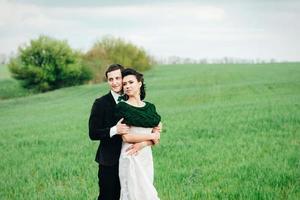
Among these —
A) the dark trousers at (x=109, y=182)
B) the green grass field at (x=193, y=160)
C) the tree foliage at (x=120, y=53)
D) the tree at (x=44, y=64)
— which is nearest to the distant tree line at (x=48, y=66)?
the tree at (x=44, y=64)

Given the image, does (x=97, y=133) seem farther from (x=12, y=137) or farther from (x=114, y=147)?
(x=12, y=137)

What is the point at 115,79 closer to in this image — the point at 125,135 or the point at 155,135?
the point at 125,135

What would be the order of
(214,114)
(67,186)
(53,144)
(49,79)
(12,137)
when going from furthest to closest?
(49,79) → (214,114) → (12,137) → (53,144) → (67,186)

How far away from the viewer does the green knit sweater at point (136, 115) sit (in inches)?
215

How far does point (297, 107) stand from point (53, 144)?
1070 centimetres

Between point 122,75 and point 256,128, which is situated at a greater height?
point 122,75

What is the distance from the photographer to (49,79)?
206 ft

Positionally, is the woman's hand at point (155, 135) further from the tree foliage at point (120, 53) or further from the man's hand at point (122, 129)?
the tree foliage at point (120, 53)

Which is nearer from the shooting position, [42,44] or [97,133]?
[97,133]

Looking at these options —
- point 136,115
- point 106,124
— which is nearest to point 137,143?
point 136,115

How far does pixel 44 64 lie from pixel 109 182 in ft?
190

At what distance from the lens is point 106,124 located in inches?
226

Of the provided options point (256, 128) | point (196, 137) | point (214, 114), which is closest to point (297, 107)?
point (214, 114)

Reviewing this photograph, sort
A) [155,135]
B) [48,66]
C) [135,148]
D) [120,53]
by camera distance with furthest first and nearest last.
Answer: [120,53]
[48,66]
[155,135]
[135,148]
